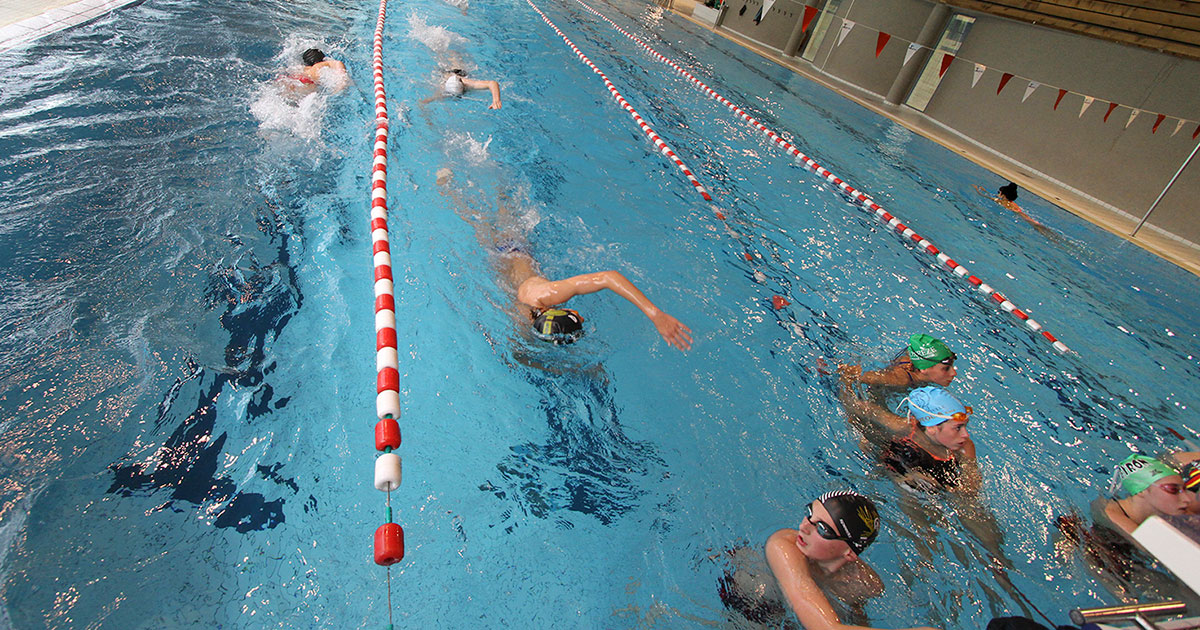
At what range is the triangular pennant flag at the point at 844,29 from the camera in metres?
14.6

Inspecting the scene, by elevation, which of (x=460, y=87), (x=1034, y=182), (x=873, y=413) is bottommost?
(x=873, y=413)

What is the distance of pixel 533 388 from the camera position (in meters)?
3.39

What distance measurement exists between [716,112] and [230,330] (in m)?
8.79

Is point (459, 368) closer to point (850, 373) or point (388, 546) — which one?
point (388, 546)

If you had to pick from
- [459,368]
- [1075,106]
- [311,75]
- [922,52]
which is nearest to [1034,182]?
[1075,106]

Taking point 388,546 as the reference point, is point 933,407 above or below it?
above

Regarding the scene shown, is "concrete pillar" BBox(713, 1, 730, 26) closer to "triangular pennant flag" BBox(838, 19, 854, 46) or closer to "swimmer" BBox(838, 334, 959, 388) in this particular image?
"triangular pennant flag" BBox(838, 19, 854, 46)

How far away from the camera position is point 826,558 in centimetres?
232

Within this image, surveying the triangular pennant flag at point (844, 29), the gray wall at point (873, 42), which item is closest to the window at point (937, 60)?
the gray wall at point (873, 42)

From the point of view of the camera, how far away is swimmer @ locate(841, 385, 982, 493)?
3.15m

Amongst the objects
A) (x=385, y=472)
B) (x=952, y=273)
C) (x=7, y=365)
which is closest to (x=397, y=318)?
(x=385, y=472)

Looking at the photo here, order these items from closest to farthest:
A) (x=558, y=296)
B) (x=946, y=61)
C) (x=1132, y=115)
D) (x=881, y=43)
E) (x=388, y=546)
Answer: (x=388, y=546) → (x=558, y=296) → (x=1132, y=115) → (x=946, y=61) → (x=881, y=43)

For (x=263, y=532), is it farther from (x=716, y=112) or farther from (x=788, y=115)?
(x=788, y=115)

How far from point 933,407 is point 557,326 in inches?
97.8
